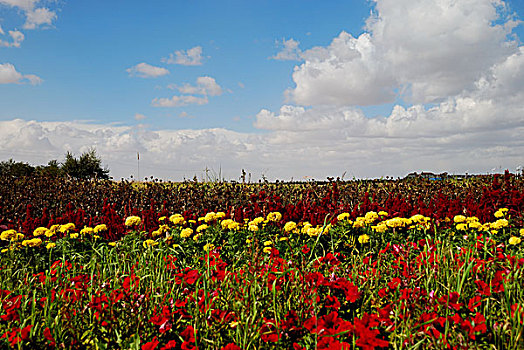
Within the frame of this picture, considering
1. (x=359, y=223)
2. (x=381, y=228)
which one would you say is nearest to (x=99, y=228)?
(x=359, y=223)

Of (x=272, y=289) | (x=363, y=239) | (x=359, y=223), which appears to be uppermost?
(x=359, y=223)

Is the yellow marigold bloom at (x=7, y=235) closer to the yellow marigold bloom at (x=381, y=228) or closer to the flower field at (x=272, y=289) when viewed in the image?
the flower field at (x=272, y=289)

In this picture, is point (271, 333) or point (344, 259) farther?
point (344, 259)

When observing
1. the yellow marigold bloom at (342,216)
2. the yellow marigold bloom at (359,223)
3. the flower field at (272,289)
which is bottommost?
the flower field at (272,289)

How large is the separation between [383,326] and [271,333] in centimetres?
71

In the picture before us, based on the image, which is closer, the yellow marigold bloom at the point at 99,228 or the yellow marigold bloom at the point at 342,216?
the yellow marigold bloom at the point at 342,216

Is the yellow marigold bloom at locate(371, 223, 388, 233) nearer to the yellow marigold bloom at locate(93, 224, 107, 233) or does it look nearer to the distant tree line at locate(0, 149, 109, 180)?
the yellow marigold bloom at locate(93, 224, 107, 233)

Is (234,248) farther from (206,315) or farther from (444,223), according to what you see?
(444,223)

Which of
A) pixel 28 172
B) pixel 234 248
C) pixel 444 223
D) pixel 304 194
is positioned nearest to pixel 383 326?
pixel 234 248

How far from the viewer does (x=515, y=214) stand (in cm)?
625

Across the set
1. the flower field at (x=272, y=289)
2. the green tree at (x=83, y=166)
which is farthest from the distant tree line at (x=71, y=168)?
A: the flower field at (x=272, y=289)

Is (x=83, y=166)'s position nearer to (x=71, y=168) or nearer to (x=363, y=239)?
(x=71, y=168)

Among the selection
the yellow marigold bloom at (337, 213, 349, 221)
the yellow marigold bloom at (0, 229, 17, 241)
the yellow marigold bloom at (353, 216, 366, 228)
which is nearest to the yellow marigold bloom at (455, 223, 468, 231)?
the yellow marigold bloom at (353, 216, 366, 228)

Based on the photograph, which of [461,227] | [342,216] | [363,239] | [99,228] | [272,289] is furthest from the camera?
[99,228]
